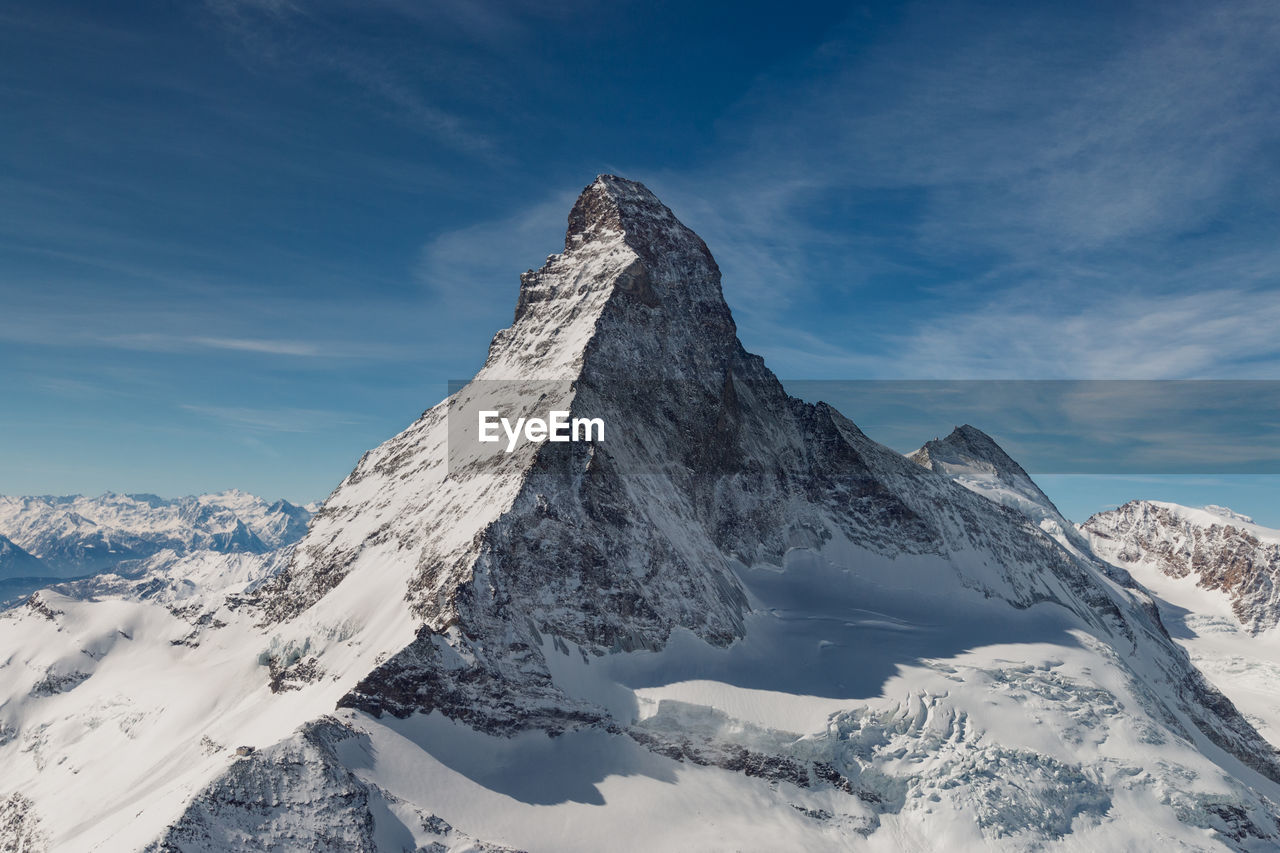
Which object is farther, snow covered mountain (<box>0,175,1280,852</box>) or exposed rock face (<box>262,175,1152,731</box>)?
exposed rock face (<box>262,175,1152,731</box>)

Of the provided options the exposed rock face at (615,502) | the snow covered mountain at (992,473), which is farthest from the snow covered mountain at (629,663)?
the snow covered mountain at (992,473)

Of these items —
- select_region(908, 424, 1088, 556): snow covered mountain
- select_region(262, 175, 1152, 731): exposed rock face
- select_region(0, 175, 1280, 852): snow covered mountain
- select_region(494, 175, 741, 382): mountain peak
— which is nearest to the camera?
select_region(0, 175, 1280, 852): snow covered mountain

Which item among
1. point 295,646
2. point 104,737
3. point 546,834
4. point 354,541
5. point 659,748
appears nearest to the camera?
point 546,834

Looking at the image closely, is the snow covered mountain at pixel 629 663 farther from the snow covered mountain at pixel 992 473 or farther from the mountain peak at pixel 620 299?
the snow covered mountain at pixel 992 473

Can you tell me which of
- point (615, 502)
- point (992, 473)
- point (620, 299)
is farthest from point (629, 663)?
point (992, 473)

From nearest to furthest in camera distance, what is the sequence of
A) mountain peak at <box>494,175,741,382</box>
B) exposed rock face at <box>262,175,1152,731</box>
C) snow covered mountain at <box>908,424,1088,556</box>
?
1. exposed rock face at <box>262,175,1152,731</box>
2. mountain peak at <box>494,175,741,382</box>
3. snow covered mountain at <box>908,424,1088,556</box>

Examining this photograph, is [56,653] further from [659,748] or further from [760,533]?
[760,533]

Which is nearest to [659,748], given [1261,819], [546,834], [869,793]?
[546,834]

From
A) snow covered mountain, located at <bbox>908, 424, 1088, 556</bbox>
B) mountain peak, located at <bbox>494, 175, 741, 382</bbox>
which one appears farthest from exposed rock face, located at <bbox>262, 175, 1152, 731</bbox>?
snow covered mountain, located at <bbox>908, 424, 1088, 556</bbox>

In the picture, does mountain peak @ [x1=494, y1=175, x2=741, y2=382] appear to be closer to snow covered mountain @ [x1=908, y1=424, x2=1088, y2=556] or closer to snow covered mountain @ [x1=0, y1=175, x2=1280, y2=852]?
snow covered mountain @ [x1=0, y1=175, x2=1280, y2=852]

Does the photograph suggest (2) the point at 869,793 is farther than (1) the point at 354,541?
No
